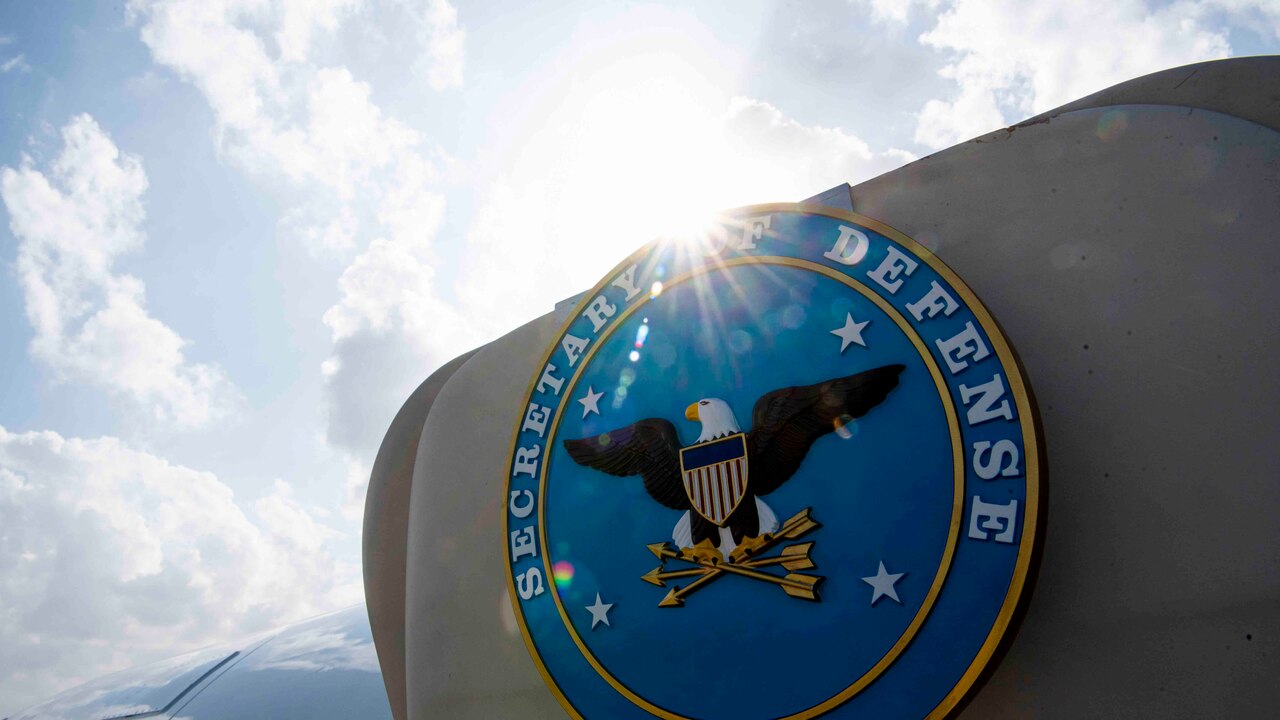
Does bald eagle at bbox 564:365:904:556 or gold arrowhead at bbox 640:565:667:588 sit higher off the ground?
bald eagle at bbox 564:365:904:556

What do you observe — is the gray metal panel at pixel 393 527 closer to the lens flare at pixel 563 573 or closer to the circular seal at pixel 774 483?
the circular seal at pixel 774 483

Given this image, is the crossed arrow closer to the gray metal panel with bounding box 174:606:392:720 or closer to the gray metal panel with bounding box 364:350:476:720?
the gray metal panel with bounding box 364:350:476:720

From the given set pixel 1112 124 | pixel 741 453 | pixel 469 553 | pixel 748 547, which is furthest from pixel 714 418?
pixel 1112 124

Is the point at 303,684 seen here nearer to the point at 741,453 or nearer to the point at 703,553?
the point at 703,553

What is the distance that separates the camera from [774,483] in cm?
514

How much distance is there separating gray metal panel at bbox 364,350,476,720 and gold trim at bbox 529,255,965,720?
8.88ft

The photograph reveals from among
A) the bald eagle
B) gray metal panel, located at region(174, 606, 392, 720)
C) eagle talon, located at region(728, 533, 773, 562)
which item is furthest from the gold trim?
gray metal panel, located at region(174, 606, 392, 720)

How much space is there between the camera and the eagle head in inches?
213

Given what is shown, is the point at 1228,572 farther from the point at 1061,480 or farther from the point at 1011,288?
the point at 1011,288

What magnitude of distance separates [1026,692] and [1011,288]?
2.35 meters

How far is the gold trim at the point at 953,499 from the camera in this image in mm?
4340

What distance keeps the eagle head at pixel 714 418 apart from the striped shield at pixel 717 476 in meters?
0.05

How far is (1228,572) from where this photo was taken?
3.82 m

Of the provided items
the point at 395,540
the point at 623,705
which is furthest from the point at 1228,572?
the point at 395,540
